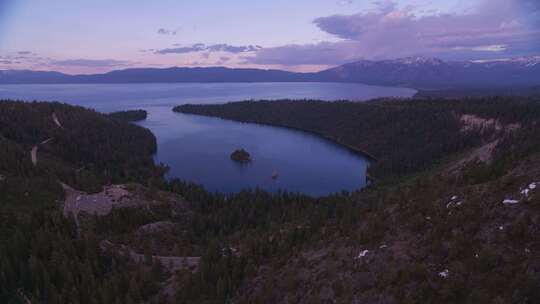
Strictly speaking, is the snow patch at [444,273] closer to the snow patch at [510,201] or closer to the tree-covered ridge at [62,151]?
the snow patch at [510,201]

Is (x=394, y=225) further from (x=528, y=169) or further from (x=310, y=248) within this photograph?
(x=528, y=169)

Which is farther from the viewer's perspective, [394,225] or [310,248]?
[310,248]

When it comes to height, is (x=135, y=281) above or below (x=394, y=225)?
below

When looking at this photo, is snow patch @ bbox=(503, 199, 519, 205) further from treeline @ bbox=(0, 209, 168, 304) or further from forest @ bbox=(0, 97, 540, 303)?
treeline @ bbox=(0, 209, 168, 304)

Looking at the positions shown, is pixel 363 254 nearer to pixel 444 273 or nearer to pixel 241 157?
pixel 444 273

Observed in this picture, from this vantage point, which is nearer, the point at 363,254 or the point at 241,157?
the point at 363,254

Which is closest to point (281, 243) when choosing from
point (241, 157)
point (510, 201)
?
point (510, 201)

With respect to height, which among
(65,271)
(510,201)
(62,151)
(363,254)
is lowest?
(65,271)

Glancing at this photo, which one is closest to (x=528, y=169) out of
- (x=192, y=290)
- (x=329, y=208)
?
(x=192, y=290)

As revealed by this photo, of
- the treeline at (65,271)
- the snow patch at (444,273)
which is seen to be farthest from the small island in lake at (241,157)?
the snow patch at (444,273)
